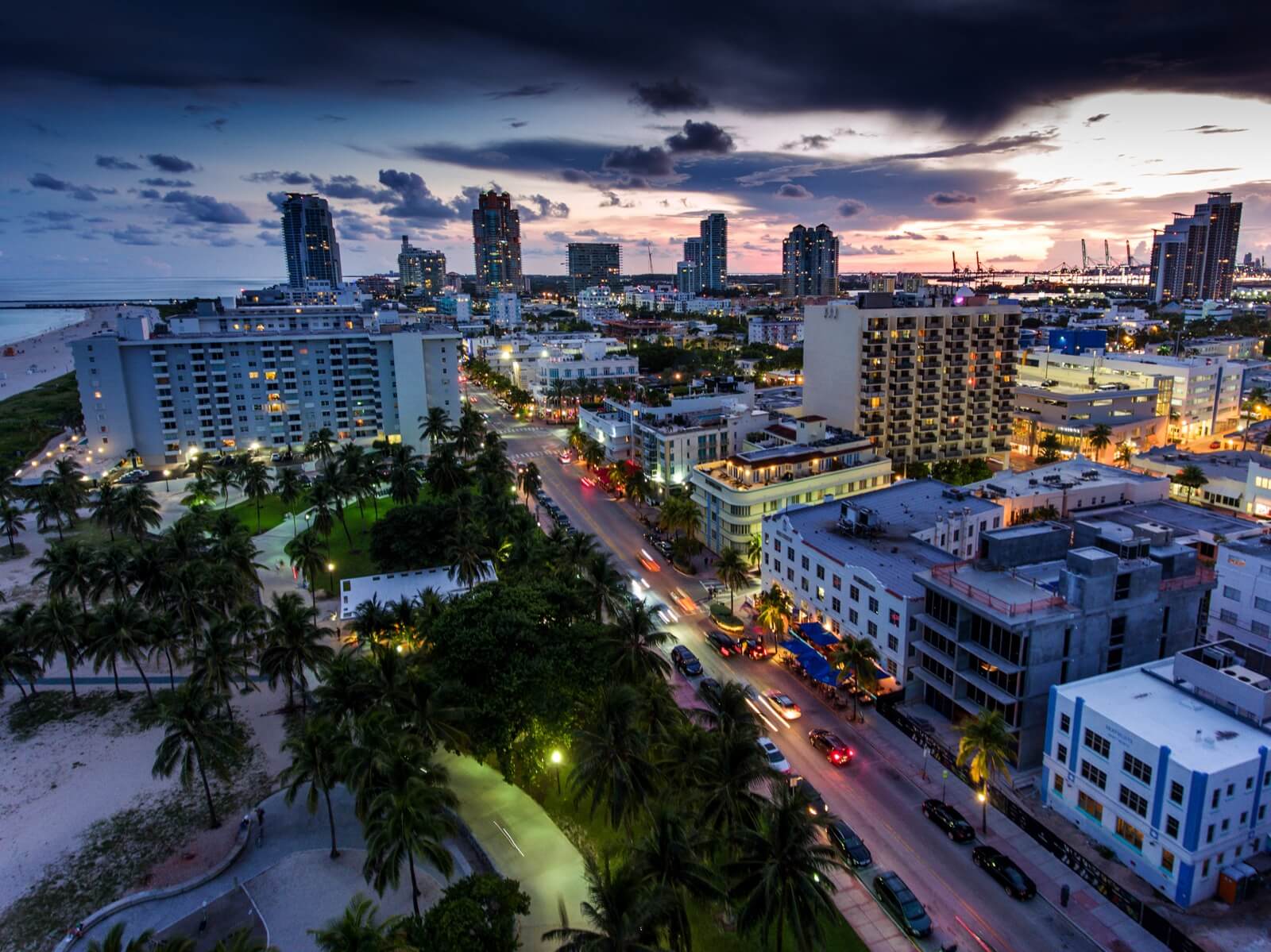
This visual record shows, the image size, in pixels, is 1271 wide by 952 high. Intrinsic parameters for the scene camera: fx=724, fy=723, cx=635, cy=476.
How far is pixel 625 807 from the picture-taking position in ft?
120

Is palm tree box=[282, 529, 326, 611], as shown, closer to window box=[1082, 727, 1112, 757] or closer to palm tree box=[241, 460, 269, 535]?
palm tree box=[241, 460, 269, 535]

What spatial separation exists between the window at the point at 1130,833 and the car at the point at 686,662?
28.3 m

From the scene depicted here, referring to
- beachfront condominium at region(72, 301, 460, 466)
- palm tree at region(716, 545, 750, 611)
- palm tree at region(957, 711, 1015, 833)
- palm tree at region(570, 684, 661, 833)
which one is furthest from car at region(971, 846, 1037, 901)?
beachfront condominium at region(72, 301, 460, 466)

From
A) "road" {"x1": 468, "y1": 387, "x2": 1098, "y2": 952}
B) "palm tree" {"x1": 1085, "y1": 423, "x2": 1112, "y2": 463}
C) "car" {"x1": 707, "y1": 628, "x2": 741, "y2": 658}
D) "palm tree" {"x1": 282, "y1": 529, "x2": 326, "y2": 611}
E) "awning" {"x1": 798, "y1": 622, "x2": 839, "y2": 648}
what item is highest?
"palm tree" {"x1": 1085, "y1": 423, "x2": 1112, "y2": 463}

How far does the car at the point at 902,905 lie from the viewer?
110 ft

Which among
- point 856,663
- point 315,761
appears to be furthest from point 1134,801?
point 315,761

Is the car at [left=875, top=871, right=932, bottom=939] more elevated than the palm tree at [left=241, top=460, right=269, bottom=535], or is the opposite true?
the palm tree at [left=241, top=460, right=269, bottom=535]

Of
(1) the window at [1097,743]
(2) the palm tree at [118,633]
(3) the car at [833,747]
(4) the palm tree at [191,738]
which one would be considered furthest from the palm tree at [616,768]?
(2) the palm tree at [118,633]

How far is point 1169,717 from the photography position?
38.1 metres

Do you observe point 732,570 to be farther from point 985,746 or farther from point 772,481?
point 985,746

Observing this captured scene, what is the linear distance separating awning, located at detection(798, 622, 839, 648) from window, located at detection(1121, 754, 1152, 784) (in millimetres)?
22265

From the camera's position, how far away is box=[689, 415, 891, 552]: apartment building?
77.1m

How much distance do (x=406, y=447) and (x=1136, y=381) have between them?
126498 mm

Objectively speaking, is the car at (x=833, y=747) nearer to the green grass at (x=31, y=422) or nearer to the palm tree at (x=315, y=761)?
the palm tree at (x=315, y=761)
